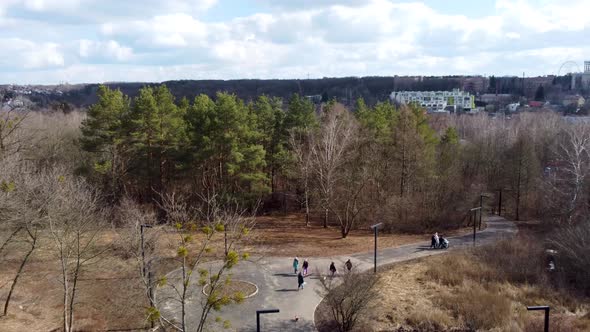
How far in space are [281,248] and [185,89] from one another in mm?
90478

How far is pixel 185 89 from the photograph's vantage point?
113m

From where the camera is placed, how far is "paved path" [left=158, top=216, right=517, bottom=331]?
1803 cm

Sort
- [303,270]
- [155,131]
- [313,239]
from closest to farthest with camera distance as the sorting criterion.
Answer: [303,270], [313,239], [155,131]

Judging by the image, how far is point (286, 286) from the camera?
21.8 m

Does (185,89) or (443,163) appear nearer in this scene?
(443,163)

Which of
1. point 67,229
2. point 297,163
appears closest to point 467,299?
point 67,229

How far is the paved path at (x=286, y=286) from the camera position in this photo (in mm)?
18031

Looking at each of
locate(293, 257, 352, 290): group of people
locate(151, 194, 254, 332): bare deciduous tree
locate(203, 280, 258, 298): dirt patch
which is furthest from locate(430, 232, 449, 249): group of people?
locate(151, 194, 254, 332): bare deciduous tree

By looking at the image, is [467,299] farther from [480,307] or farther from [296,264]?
[296,264]

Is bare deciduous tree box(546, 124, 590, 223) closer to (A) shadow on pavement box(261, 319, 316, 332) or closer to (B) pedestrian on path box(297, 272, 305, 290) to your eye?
(B) pedestrian on path box(297, 272, 305, 290)

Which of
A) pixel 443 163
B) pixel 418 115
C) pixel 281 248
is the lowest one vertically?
pixel 281 248

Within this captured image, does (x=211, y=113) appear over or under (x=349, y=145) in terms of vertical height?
over

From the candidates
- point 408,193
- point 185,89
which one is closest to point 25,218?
point 408,193

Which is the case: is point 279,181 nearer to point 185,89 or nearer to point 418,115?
point 418,115
